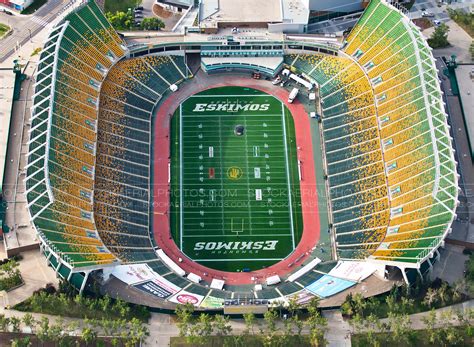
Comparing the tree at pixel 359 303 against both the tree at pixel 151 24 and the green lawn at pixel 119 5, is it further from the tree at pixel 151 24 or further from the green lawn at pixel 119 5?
the green lawn at pixel 119 5

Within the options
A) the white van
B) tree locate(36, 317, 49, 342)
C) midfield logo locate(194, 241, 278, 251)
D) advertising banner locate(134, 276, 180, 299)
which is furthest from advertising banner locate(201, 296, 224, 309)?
the white van

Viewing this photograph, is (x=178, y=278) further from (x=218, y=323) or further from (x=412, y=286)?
(x=412, y=286)

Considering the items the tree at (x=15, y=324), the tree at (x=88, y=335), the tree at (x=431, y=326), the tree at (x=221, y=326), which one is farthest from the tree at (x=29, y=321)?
the tree at (x=431, y=326)

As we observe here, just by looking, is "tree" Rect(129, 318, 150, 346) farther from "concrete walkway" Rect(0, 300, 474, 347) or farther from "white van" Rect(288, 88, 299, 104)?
"white van" Rect(288, 88, 299, 104)

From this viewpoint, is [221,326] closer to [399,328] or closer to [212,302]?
[212,302]

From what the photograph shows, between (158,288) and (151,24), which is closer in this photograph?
(158,288)

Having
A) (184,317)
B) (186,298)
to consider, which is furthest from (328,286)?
(184,317)

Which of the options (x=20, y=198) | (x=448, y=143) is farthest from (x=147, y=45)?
(x=448, y=143)
